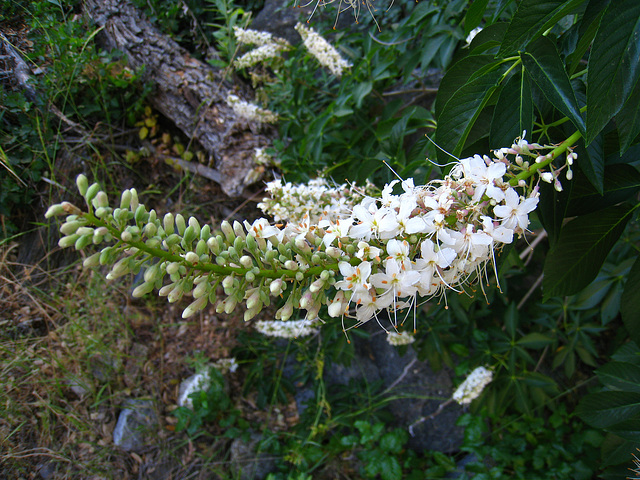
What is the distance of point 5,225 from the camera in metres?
2.51

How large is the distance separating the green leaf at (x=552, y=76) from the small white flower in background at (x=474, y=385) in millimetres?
1804

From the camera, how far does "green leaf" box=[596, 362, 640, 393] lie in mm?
1518

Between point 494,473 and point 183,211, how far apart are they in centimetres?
262

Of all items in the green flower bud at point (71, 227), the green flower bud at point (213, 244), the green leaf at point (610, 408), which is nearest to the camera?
the green flower bud at point (71, 227)

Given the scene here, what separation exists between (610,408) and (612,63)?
4.33 ft

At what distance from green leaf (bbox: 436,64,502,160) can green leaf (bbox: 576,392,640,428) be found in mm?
1210

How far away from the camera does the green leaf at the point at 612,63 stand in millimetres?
762

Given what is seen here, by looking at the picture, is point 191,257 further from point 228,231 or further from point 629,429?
point 629,429

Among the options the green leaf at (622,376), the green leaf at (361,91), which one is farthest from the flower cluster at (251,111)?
the green leaf at (622,376)

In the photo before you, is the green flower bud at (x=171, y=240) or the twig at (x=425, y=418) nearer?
the green flower bud at (x=171, y=240)

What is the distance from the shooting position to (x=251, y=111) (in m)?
2.74

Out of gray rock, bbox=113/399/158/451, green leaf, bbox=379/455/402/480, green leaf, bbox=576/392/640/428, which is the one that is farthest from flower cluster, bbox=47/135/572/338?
gray rock, bbox=113/399/158/451

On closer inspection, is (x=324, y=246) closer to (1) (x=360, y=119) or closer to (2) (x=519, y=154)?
(2) (x=519, y=154)

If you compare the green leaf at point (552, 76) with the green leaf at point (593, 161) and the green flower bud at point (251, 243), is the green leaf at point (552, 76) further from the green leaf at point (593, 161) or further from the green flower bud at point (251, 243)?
the green flower bud at point (251, 243)
